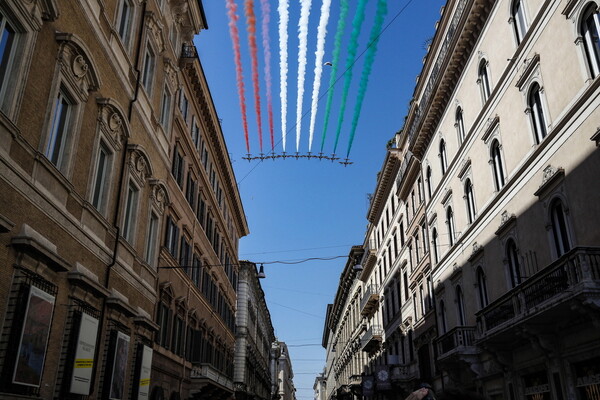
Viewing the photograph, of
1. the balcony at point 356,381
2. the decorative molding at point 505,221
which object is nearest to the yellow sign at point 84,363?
the decorative molding at point 505,221

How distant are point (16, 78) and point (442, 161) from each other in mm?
22934

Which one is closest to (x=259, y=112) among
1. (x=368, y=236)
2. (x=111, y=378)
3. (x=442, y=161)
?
(x=111, y=378)

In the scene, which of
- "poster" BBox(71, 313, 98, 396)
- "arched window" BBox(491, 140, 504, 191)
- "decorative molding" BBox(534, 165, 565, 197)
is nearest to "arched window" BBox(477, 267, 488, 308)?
"arched window" BBox(491, 140, 504, 191)

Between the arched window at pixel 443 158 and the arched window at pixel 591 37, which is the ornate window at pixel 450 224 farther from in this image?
the arched window at pixel 591 37

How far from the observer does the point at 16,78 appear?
981 centimetres

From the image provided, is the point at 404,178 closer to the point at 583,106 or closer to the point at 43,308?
the point at 583,106

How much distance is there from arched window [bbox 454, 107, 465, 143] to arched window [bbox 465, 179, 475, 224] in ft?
6.98

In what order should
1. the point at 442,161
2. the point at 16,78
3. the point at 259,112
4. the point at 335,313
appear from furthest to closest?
1. the point at 335,313
2. the point at 442,161
3. the point at 259,112
4. the point at 16,78

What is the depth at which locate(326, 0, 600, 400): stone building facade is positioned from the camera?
48.7 ft

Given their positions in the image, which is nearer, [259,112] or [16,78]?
[16,78]

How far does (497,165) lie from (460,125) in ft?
16.9

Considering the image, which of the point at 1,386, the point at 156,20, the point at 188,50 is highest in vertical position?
the point at 188,50

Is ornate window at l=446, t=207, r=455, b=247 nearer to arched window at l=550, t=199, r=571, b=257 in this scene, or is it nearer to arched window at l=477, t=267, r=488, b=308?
arched window at l=477, t=267, r=488, b=308

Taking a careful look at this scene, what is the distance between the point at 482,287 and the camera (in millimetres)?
23312
